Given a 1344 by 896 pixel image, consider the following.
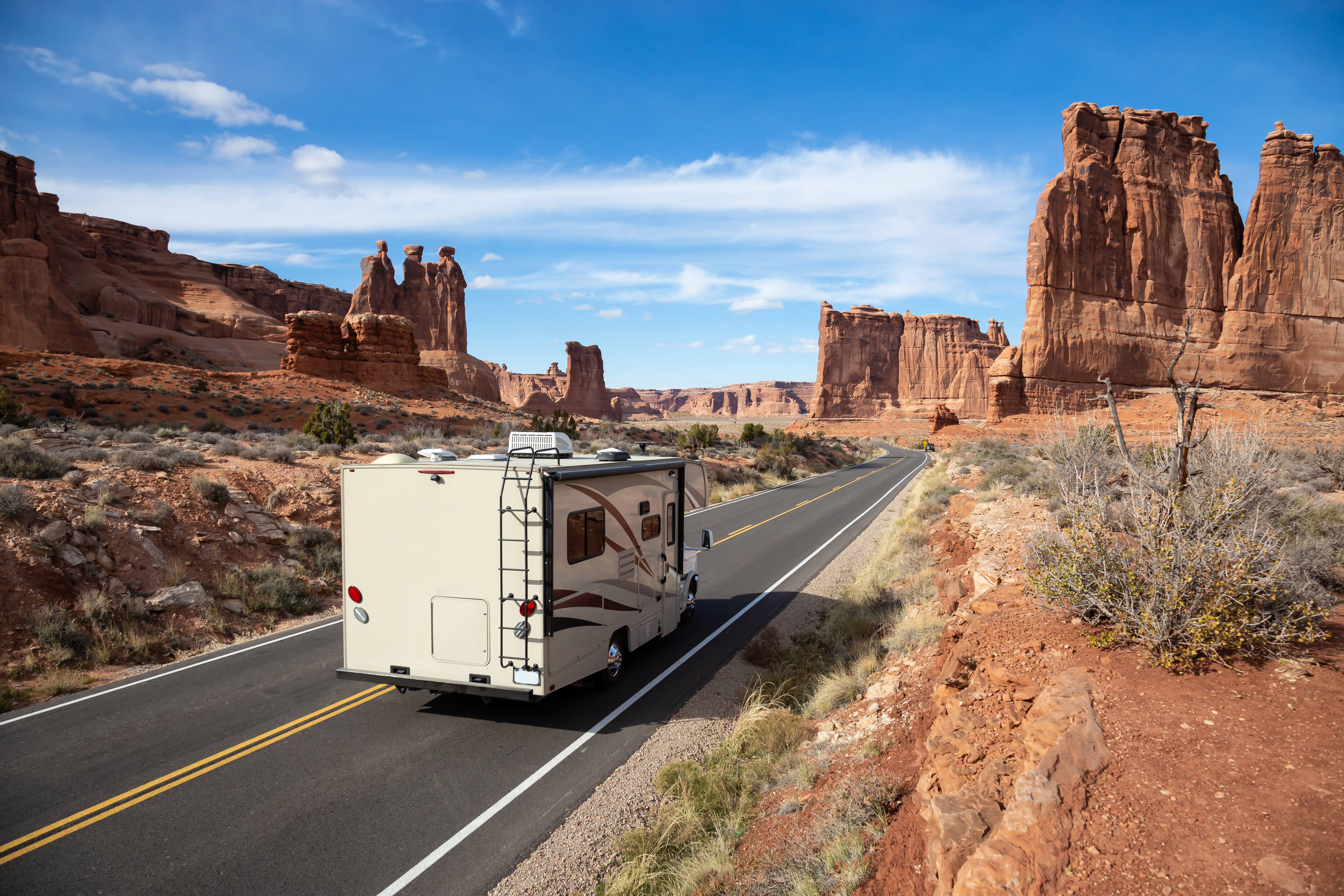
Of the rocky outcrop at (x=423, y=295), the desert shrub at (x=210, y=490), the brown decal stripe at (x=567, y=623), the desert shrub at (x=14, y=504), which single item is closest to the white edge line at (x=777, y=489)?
the brown decal stripe at (x=567, y=623)

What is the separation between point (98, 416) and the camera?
2625cm

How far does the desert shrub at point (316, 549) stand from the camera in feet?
42.5

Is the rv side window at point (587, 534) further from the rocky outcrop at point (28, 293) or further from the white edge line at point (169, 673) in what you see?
the rocky outcrop at point (28, 293)

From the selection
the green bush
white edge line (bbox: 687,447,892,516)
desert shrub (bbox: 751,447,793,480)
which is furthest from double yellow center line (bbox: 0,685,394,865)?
desert shrub (bbox: 751,447,793,480)

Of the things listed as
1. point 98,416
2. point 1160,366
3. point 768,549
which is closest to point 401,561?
point 768,549

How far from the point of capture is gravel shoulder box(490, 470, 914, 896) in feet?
15.4

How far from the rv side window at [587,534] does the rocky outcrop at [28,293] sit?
5715 cm

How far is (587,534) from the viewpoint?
730cm

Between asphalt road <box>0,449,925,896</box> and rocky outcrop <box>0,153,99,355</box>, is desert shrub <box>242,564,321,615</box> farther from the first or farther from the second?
rocky outcrop <box>0,153,99,355</box>

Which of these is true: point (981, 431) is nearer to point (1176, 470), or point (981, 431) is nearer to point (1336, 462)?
point (1336, 462)

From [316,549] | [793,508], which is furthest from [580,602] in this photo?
[793,508]

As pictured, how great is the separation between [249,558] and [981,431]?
182ft

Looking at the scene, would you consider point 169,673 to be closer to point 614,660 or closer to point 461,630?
point 461,630

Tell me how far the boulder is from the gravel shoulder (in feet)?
28.3
